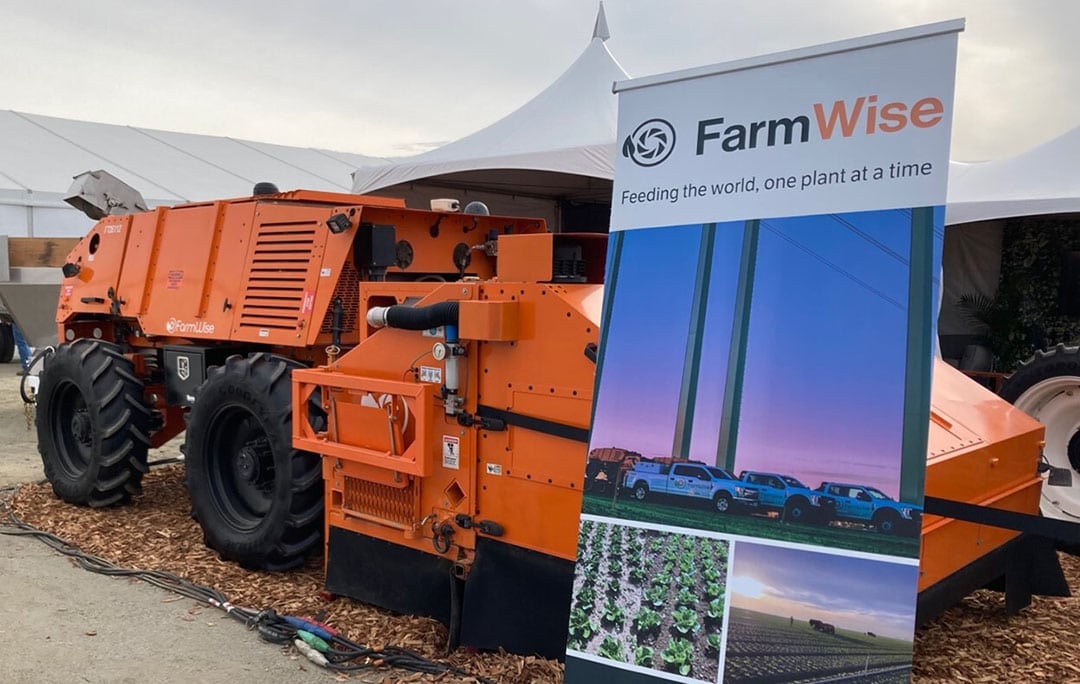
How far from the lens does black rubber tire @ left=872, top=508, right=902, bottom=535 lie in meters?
2.19

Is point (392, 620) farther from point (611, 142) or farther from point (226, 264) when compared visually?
point (611, 142)

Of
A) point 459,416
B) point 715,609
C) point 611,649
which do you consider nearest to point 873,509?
point 715,609

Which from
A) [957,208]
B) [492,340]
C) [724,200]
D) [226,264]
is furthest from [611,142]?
[724,200]

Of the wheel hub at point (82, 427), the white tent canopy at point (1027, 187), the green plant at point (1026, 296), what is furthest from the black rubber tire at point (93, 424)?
the green plant at point (1026, 296)

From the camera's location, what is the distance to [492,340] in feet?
11.9

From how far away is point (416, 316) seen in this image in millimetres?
3838

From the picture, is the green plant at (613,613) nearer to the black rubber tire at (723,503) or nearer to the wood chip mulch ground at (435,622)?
the black rubber tire at (723,503)

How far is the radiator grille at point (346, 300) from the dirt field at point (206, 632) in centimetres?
140

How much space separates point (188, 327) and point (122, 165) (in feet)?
55.6

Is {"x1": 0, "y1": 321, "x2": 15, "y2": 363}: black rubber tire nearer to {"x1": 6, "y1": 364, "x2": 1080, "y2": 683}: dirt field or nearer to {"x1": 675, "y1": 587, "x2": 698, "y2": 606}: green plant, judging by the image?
{"x1": 6, "y1": 364, "x2": 1080, "y2": 683}: dirt field

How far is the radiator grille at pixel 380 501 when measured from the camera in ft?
13.4

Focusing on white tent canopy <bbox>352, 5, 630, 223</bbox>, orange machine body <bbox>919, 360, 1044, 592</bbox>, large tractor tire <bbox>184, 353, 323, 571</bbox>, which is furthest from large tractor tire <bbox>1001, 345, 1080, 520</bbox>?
white tent canopy <bbox>352, 5, 630, 223</bbox>

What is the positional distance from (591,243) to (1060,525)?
2254 millimetres

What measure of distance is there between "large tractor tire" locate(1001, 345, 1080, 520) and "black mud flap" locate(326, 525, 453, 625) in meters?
3.92
